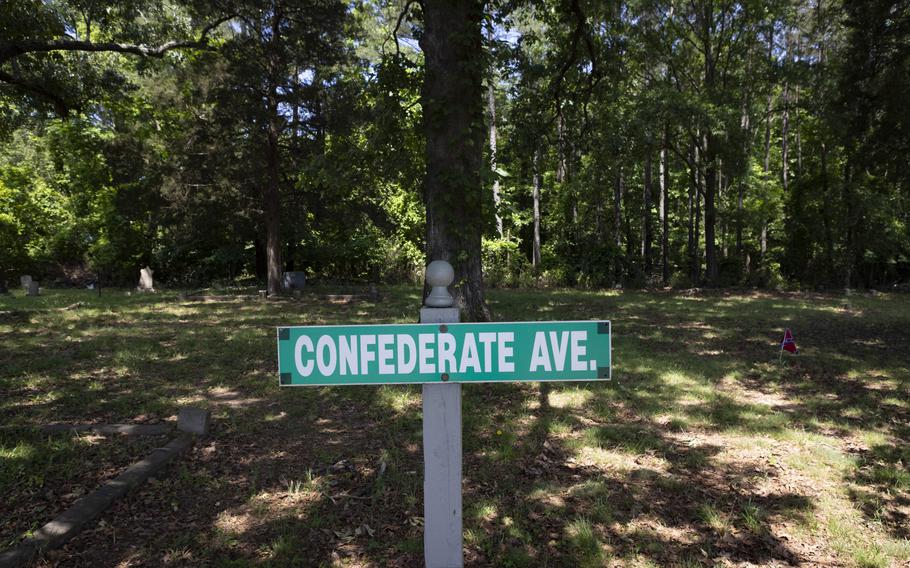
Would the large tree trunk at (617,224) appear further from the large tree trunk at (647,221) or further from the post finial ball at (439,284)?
the post finial ball at (439,284)

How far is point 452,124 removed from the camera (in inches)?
264

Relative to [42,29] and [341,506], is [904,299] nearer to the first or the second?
[341,506]

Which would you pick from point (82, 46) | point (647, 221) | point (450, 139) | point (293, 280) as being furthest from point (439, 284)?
point (647, 221)

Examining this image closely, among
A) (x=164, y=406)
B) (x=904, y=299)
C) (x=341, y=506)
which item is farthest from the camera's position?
(x=904, y=299)

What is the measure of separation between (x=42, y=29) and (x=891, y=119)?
49.7 ft

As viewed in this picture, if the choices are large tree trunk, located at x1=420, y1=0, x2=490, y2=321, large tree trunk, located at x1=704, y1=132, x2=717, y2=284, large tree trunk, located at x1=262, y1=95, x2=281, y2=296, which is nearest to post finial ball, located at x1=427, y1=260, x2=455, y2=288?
large tree trunk, located at x1=420, y1=0, x2=490, y2=321

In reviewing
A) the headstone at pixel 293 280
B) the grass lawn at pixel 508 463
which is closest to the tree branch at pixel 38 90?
the grass lawn at pixel 508 463

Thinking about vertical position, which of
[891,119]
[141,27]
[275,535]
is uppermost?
[141,27]

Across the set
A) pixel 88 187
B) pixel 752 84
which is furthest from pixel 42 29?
pixel 752 84

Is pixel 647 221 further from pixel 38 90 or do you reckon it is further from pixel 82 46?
pixel 38 90

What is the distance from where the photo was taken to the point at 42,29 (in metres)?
9.79

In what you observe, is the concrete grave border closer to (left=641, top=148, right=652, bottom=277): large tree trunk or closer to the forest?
the forest

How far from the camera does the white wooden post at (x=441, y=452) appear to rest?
2.05 m

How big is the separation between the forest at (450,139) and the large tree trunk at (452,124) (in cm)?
3
